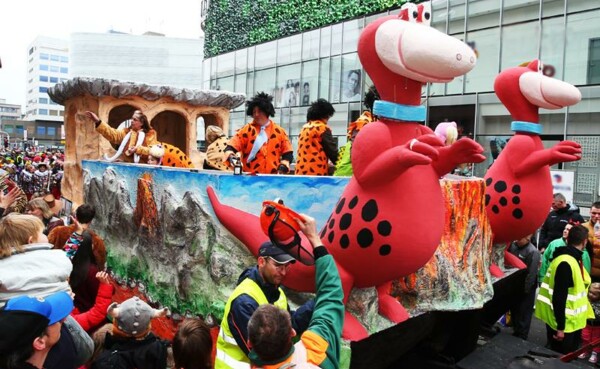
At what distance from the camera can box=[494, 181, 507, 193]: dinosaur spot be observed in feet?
16.8

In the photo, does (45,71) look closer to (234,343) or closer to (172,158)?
(172,158)

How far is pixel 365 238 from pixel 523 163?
257 cm

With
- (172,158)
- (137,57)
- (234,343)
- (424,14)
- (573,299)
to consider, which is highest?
(137,57)

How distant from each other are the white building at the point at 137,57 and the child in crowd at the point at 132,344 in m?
46.7

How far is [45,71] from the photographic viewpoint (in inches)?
3164

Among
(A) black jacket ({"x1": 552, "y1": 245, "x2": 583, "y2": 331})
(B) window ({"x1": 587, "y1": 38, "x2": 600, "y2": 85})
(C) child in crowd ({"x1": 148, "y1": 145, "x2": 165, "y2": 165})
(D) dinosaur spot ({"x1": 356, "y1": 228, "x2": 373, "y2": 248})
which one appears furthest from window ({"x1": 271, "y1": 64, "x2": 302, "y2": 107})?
(D) dinosaur spot ({"x1": 356, "y1": 228, "x2": 373, "y2": 248})

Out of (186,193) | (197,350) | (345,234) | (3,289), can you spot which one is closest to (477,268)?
(345,234)

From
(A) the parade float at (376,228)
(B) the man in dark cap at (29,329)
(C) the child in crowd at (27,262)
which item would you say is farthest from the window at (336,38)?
(B) the man in dark cap at (29,329)

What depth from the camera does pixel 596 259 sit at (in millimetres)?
6113

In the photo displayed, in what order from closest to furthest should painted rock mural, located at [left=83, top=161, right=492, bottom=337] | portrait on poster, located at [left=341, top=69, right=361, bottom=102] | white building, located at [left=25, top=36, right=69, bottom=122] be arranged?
painted rock mural, located at [left=83, top=161, right=492, bottom=337] → portrait on poster, located at [left=341, top=69, right=361, bottom=102] → white building, located at [left=25, top=36, right=69, bottom=122]

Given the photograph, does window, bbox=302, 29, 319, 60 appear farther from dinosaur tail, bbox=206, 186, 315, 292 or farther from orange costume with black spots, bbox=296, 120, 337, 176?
dinosaur tail, bbox=206, 186, 315, 292

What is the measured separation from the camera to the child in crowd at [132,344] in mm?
2529

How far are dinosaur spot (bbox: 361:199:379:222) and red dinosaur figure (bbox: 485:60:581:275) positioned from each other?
2.44 m

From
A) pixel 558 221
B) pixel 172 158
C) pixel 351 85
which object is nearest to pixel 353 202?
pixel 172 158
